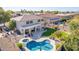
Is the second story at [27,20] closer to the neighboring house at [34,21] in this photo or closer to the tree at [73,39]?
the neighboring house at [34,21]

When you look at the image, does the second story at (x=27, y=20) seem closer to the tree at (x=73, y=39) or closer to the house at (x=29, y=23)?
the house at (x=29, y=23)

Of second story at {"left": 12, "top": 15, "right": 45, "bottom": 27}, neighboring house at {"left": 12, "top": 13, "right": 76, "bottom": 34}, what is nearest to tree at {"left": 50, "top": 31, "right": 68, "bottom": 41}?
neighboring house at {"left": 12, "top": 13, "right": 76, "bottom": 34}

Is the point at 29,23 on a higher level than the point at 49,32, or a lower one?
higher

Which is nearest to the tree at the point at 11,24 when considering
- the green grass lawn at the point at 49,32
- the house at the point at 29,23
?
the house at the point at 29,23

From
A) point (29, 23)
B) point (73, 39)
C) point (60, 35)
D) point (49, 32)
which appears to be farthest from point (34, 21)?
point (73, 39)

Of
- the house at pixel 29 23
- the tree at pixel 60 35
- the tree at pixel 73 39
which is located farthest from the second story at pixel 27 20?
the tree at pixel 73 39

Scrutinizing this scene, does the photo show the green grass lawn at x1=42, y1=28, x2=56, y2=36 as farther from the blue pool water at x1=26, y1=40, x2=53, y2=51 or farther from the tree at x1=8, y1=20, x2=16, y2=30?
the tree at x1=8, y1=20, x2=16, y2=30

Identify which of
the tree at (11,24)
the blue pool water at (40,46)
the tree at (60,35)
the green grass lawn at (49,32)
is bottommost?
the blue pool water at (40,46)

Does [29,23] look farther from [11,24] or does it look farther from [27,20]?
[11,24]

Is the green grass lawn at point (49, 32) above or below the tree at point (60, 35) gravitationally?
above
